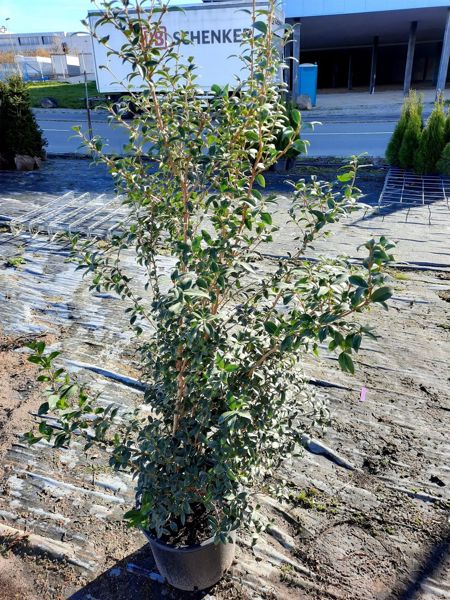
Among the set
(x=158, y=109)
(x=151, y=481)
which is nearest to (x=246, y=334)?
(x=151, y=481)

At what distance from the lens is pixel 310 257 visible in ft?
17.4

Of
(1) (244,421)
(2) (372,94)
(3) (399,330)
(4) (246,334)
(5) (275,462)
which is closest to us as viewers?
(1) (244,421)

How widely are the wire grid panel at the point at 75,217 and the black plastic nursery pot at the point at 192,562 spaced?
4.48 m

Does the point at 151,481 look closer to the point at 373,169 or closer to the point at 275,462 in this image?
the point at 275,462

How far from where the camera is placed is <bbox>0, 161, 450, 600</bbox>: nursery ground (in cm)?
221

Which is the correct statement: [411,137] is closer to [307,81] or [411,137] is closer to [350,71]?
[307,81]

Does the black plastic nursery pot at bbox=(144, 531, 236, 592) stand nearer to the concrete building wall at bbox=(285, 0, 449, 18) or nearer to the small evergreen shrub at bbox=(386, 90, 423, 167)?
the small evergreen shrub at bbox=(386, 90, 423, 167)

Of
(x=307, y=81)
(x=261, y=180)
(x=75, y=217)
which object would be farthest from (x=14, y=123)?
(x=307, y=81)

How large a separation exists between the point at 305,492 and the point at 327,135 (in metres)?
13.0

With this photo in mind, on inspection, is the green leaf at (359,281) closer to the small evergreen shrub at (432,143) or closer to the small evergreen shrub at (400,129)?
the small evergreen shrub at (432,143)

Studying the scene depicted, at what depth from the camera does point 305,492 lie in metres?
2.64

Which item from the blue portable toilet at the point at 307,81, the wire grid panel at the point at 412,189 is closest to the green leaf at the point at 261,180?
the wire grid panel at the point at 412,189

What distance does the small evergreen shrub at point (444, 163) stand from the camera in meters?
8.16

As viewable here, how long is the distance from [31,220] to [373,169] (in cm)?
642
